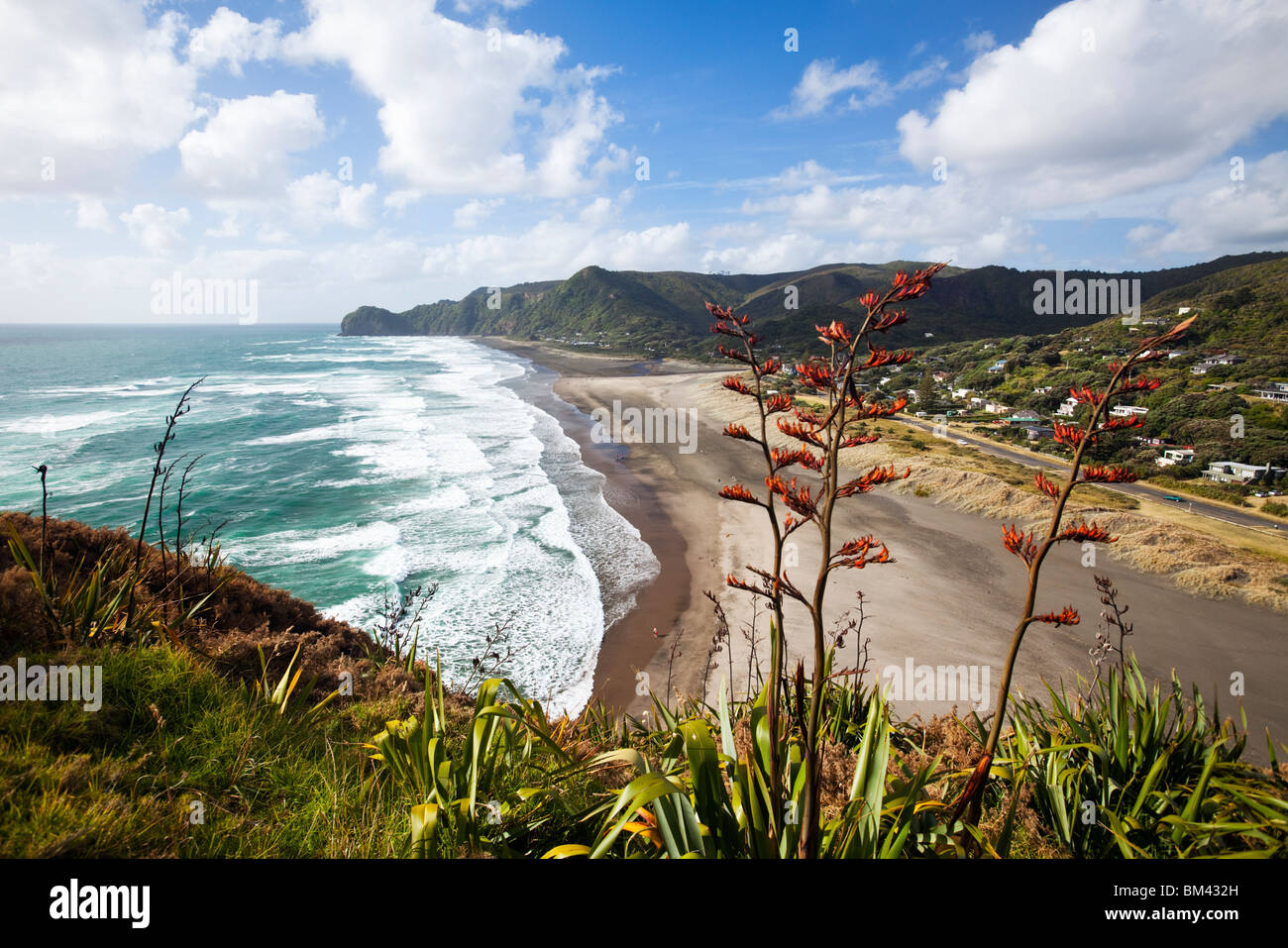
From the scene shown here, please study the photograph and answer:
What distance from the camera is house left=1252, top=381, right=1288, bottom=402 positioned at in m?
33.1

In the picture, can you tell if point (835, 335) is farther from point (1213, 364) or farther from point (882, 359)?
point (1213, 364)

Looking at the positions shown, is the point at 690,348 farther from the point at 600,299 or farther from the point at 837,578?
the point at 837,578

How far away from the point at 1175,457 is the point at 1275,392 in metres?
13.1

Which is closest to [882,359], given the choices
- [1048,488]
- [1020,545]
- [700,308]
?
[1048,488]

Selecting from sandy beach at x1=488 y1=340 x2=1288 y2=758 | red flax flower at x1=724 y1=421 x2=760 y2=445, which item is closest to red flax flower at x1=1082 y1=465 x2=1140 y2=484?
red flax flower at x1=724 y1=421 x2=760 y2=445

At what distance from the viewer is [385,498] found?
20688 millimetres

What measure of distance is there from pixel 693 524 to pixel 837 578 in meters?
5.66

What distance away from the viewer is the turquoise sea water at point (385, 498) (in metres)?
12.9

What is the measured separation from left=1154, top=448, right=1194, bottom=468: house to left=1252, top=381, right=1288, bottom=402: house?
10358mm

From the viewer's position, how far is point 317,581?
13969 mm

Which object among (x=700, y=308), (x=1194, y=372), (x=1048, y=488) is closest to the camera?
(x=1048, y=488)

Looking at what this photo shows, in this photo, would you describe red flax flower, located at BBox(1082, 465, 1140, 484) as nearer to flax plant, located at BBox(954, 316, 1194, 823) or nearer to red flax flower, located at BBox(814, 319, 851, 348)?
flax plant, located at BBox(954, 316, 1194, 823)

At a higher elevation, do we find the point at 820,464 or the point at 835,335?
the point at 835,335

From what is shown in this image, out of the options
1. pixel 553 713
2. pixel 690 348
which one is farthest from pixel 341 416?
pixel 690 348
